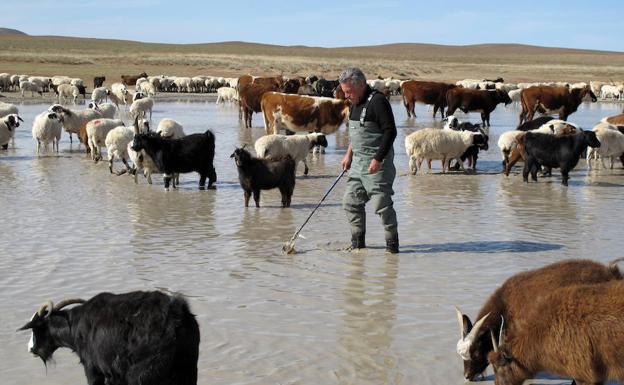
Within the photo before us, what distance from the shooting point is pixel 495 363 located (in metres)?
4.62

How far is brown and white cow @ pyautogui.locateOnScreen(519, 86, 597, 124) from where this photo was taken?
2617cm

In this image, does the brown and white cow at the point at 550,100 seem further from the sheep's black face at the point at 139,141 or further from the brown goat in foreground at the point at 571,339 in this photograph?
the brown goat in foreground at the point at 571,339

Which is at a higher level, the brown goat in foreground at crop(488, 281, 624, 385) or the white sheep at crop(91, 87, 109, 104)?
the white sheep at crop(91, 87, 109, 104)

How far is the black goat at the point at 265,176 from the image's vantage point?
37.9 feet

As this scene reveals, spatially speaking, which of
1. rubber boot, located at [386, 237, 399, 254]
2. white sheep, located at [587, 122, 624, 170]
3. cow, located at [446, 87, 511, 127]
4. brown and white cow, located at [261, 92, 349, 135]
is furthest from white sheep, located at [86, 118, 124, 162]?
cow, located at [446, 87, 511, 127]

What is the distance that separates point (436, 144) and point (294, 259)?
714 centimetres

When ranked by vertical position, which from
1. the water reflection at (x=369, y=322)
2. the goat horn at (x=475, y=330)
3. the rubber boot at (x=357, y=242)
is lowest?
the water reflection at (x=369, y=322)

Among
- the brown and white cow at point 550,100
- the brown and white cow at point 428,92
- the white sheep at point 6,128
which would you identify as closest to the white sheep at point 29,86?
the brown and white cow at point 428,92

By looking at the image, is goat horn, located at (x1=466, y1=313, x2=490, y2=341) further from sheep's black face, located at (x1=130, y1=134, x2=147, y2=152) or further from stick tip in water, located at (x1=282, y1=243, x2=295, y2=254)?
sheep's black face, located at (x1=130, y1=134, x2=147, y2=152)

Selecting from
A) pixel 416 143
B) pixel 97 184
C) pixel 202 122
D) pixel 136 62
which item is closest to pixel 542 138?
pixel 416 143

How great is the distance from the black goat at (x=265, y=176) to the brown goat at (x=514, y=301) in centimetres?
679

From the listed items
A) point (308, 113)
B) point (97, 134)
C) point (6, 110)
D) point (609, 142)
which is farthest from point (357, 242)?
point (6, 110)

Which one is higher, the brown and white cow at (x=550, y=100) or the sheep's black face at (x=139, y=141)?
the brown and white cow at (x=550, y=100)

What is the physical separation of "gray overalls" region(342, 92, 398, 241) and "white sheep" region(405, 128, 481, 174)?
661 centimetres
